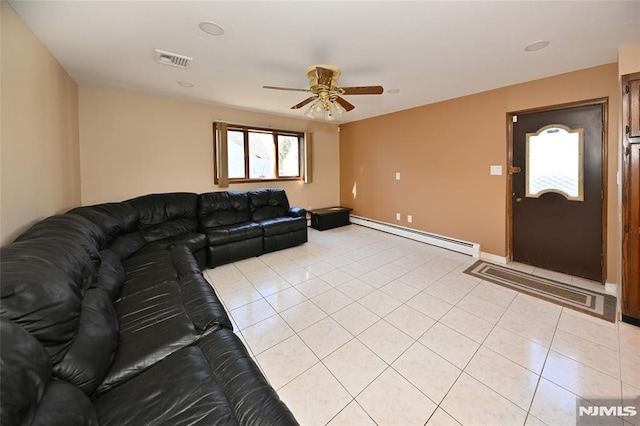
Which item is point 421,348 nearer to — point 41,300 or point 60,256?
point 41,300

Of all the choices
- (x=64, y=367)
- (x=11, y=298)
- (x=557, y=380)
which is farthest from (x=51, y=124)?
(x=557, y=380)

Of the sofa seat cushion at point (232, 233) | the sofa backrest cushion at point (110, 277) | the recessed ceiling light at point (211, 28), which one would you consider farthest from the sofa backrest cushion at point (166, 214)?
the recessed ceiling light at point (211, 28)

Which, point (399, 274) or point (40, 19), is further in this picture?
point (399, 274)

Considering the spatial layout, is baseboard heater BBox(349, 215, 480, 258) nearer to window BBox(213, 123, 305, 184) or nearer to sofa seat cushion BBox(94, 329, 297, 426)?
window BBox(213, 123, 305, 184)

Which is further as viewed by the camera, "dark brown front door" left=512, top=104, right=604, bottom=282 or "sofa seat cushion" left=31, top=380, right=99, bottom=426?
"dark brown front door" left=512, top=104, right=604, bottom=282

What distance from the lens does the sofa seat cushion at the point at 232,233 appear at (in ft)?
11.6

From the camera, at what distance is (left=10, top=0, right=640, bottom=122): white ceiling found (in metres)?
1.79

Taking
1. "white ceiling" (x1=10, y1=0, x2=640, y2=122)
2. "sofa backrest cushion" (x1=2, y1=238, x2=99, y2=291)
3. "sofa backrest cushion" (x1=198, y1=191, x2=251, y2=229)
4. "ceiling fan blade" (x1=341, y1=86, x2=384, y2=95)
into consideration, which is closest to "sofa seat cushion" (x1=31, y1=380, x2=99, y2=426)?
"sofa backrest cushion" (x1=2, y1=238, x2=99, y2=291)

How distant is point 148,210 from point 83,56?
5.75ft

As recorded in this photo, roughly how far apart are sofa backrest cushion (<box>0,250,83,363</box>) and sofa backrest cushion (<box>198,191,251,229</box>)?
8.96ft

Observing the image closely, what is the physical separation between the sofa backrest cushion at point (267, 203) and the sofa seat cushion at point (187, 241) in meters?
1.07

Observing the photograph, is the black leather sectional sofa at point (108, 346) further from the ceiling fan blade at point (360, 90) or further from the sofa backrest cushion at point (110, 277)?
the ceiling fan blade at point (360, 90)

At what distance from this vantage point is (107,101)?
11.5ft

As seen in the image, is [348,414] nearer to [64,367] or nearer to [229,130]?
[64,367]
